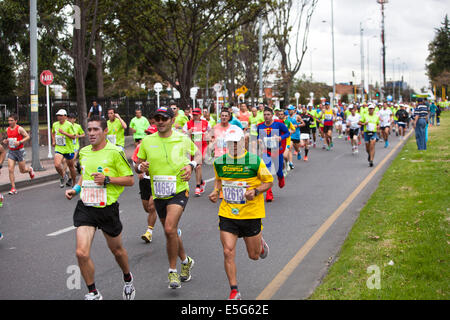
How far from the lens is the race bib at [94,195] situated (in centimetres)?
556

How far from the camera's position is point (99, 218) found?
18.3ft

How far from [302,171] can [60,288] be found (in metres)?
11.1

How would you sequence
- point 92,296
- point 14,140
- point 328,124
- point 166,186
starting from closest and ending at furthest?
point 92,296, point 166,186, point 14,140, point 328,124

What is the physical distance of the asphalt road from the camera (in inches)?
236

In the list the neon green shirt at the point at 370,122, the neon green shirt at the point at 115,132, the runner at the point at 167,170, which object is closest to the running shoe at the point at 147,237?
the runner at the point at 167,170

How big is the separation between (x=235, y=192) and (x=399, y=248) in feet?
7.74

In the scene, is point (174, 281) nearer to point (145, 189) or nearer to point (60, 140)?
point (145, 189)

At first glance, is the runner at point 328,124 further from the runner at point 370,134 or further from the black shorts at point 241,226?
the black shorts at point 241,226

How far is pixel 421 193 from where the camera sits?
1059 centimetres

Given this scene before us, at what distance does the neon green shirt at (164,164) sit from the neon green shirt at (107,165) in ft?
1.77

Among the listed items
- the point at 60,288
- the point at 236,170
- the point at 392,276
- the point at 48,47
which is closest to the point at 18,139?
the point at 60,288

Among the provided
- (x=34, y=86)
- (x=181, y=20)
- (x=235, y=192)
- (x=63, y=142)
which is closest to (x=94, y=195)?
(x=235, y=192)

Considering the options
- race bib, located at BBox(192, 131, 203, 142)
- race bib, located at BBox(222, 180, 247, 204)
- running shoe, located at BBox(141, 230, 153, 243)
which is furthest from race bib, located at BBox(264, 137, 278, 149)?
race bib, located at BBox(222, 180, 247, 204)
